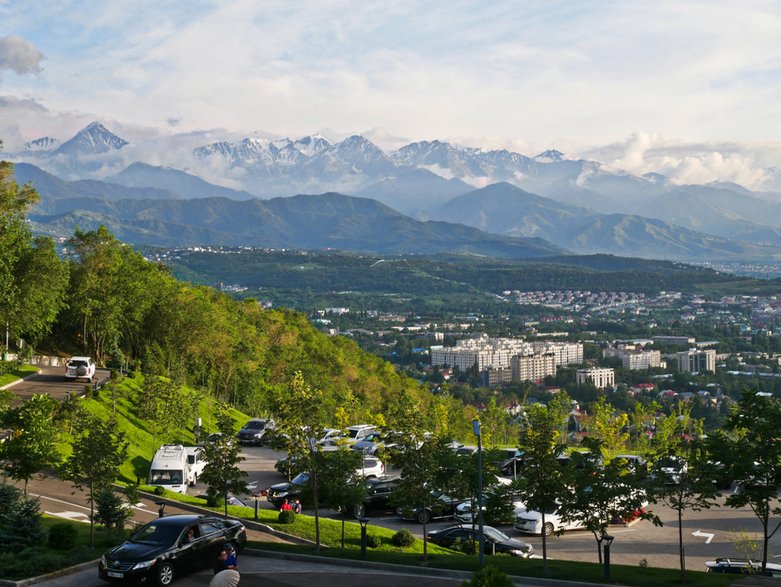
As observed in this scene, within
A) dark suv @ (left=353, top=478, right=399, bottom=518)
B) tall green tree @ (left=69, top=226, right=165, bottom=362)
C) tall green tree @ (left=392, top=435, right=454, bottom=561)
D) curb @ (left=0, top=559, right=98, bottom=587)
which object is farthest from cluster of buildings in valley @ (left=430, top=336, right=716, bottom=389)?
curb @ (left=0, top=559, right=98, bottom=587)

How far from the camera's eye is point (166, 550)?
20.9 m

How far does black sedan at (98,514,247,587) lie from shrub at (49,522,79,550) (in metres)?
2.54

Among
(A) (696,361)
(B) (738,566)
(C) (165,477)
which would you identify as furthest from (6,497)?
(A) (696,361)

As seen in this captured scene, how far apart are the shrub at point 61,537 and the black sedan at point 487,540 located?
12.5 metres

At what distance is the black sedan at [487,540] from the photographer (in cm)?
3050

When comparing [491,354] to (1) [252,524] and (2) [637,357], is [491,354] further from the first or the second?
(1) [252,524]

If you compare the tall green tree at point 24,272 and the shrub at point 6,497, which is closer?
the shrub at point 6,497

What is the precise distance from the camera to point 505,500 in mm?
27141

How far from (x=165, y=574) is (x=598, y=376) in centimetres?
13138

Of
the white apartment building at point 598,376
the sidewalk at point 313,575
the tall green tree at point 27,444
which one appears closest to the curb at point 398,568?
the sidewalk at point 313,575

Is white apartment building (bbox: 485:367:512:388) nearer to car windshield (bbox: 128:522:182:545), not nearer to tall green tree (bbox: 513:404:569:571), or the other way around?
tall green tree (bbox: 513:404:569:571)

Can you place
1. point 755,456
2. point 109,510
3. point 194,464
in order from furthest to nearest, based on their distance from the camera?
1. point 194,464
2. point 109,510
3. point 755,456

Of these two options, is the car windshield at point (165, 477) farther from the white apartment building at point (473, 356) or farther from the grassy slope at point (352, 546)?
the white apartment building at point (473, 356)

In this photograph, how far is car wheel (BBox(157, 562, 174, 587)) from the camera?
20.6 m
